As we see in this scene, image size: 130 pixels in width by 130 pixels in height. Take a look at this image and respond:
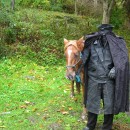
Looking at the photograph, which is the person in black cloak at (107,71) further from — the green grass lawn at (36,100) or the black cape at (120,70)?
the green grass lawn at (36,100)

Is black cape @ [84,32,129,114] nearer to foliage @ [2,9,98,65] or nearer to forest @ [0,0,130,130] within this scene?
forest @ [0,0,130,130]

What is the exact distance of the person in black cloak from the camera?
18.6 ft

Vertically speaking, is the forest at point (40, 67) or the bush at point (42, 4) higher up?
the bush at point (42, 4)

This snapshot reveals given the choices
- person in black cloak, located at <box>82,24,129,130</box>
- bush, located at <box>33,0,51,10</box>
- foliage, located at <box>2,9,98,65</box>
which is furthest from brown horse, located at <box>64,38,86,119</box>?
bush, located at <box>33,0,51,10</box>

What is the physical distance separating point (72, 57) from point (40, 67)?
223 inches

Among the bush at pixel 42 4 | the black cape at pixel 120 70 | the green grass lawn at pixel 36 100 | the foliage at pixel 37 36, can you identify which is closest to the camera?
the black cape at pixel 120 70

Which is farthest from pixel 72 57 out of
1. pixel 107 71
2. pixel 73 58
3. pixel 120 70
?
pixel 120 70

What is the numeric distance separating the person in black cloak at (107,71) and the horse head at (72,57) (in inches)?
22.9

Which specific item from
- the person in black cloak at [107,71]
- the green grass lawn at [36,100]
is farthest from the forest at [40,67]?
the person in black cloak at [107,71]

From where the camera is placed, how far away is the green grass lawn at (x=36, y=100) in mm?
7039

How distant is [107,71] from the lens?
5789 mm

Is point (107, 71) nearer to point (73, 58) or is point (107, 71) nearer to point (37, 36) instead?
point (73, 58)

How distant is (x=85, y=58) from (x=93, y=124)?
1.38 metres

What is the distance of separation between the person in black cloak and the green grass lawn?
48.2 inches
